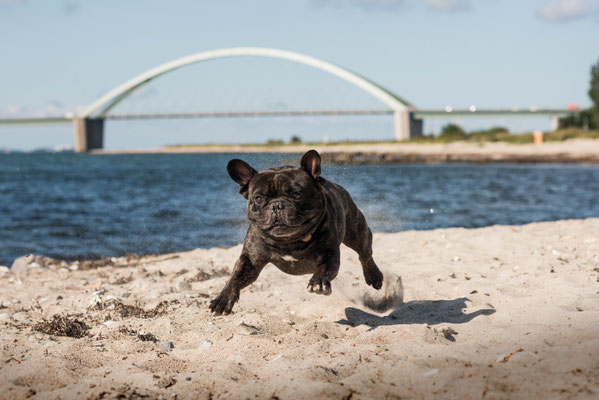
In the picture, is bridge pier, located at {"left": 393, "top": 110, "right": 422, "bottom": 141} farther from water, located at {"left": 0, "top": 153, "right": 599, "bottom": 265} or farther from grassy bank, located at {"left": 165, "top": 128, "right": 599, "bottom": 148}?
water, located at {"left": 0, "top": 153, "right": 599, "bottom": 265}

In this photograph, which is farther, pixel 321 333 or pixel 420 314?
pixel 420 314

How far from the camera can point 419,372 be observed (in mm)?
3619

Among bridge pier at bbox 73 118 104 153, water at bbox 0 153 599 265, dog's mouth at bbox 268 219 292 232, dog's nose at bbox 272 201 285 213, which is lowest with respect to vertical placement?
water at bbox 0 153 599 265

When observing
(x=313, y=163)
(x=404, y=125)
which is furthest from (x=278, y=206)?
(x=404, y=125)

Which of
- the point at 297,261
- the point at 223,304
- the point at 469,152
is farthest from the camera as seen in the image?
the point at 469,152

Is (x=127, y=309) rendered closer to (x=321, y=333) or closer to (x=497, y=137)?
(x=321, y=333)

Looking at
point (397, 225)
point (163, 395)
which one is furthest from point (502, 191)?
point (163, 395)

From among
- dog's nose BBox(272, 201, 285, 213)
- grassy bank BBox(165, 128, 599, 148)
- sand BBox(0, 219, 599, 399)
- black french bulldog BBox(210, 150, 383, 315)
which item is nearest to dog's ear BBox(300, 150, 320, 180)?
black french bulldog BBox(210, 150, 383, 315)

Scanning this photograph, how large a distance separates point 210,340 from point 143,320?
3.45ft

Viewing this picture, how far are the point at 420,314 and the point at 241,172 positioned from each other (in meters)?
2.05

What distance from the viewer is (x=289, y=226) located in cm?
433

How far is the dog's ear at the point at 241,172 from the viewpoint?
465 centimetres

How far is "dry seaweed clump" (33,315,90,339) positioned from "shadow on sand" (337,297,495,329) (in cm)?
229

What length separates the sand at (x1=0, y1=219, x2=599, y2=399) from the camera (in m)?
3.52
